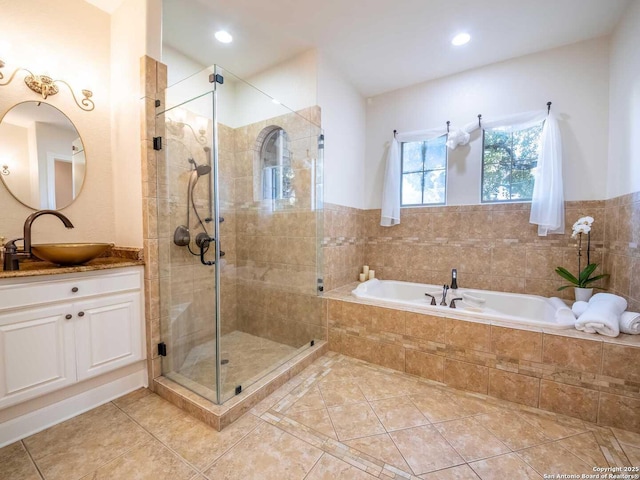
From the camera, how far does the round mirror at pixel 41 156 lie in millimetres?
1654

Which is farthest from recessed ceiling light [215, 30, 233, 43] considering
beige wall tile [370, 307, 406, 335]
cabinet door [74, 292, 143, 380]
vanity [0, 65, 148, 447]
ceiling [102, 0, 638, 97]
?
beige wall tile [370, 307, 406, 335]

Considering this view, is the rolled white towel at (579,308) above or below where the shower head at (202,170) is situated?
below

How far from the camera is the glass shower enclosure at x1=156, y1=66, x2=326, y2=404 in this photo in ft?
6.01

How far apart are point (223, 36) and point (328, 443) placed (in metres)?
3.18

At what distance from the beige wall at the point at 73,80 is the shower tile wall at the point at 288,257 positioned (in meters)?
1.05

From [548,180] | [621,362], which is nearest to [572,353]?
[621,362]

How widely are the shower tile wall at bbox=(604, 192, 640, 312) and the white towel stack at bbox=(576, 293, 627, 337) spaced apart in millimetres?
258

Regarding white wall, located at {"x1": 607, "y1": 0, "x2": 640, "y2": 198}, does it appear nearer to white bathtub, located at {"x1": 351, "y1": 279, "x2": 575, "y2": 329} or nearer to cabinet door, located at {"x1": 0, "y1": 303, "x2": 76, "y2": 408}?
white bathtub, located at {"x1": 351, "y1": 279, "x2": 575, "y2": 329}

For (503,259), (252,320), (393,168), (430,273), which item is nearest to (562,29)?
(393,168)

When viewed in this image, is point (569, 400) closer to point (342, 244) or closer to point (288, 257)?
point (342, 244)

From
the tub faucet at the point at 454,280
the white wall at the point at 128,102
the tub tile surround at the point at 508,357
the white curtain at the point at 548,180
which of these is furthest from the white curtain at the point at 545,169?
the white wall at the point at 128,102

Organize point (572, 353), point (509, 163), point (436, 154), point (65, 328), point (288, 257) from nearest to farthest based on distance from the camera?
1. point (65, 328)
2. point (572, 353)
3. point (288, 257)
4. point (509, 163)
5. point (436, 154)

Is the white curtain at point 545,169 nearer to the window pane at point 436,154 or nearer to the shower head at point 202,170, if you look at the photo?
the window pane at point 436,154

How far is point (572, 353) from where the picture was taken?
5.30ft
